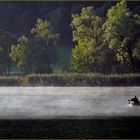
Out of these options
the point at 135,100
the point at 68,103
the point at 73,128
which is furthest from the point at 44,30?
the point at 135,100

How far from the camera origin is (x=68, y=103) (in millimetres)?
8945

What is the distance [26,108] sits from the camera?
898cm

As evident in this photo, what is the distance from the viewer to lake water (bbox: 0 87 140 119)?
29.1 ft

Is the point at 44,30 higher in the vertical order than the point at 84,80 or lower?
higher

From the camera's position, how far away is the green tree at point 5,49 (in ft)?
29.9

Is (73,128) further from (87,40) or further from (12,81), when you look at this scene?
(87,40)

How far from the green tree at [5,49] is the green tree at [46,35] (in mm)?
297

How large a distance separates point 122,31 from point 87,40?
1.48 ft

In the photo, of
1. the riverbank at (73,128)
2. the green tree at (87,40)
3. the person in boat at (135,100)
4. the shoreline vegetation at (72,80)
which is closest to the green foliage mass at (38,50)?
the shoreline vegetation at (72,80)

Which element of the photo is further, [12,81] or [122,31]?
[12,81]

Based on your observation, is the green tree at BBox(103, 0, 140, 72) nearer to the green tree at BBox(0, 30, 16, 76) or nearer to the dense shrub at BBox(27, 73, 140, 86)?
the dense shrub at BBox(27, 73, 140, 86)

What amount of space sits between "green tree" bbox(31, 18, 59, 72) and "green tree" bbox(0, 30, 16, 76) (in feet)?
0.97

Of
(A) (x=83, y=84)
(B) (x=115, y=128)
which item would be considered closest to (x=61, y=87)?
(A) (x=83, y=84)

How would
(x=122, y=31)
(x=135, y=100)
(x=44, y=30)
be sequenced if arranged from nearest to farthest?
(x=135, y=100) < (x=122, y=31) < (x=44, y=30)
